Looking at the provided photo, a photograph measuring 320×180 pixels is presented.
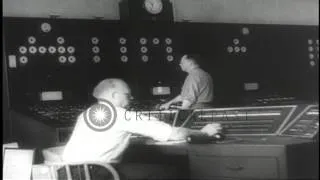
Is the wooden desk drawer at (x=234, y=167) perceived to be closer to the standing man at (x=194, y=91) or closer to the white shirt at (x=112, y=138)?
the white shirt at (x=112, y=138)

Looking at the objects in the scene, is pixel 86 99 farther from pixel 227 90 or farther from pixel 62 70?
pixel 227 90

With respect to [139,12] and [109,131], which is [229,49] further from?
[109,131]

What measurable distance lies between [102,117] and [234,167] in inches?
19.7

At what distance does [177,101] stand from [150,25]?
51cm

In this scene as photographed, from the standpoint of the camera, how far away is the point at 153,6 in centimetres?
208

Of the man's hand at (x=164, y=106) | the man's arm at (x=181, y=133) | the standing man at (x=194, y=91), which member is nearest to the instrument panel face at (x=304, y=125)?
the man's arm at (x=181, y=133)

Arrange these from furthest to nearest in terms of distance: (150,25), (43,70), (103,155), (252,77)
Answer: (252,77)
(150,25)
(43,70)
(103,155)

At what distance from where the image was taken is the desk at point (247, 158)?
112cm

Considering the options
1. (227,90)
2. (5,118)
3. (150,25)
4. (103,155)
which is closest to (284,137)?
(103,155)

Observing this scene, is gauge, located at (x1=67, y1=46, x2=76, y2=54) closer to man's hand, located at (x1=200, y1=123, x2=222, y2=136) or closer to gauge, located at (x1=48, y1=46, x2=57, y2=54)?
gauge, located at (x1=48, y1=46, x2=57, y2=54)

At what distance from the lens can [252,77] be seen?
2.22 meters

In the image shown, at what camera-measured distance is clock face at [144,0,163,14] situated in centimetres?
207

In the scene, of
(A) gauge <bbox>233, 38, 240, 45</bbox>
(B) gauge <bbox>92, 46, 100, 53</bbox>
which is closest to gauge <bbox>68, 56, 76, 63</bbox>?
(B) gauge <bbox>92, 46, 100, 53</bbox>

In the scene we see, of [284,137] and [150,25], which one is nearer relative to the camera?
[284,137]
